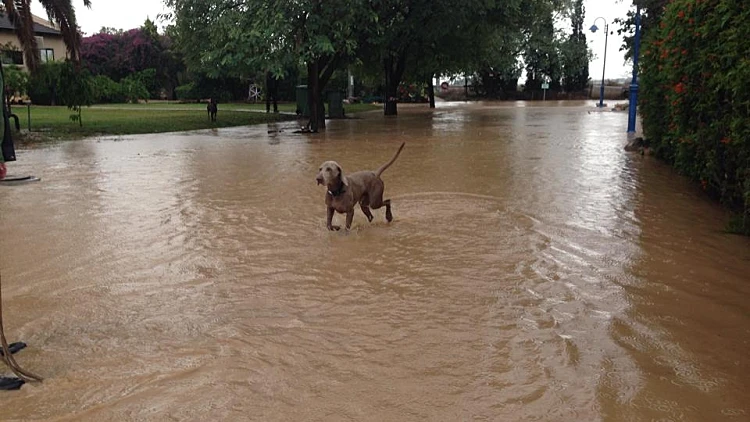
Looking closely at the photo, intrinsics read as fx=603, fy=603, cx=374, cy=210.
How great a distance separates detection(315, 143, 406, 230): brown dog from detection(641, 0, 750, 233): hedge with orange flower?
13.3 ft

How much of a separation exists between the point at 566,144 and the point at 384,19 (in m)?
11.6

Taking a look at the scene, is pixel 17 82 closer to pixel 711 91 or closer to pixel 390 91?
pixel 390 91

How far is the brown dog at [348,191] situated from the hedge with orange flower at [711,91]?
13.3 feet

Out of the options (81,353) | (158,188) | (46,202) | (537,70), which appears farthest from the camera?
(537,70)

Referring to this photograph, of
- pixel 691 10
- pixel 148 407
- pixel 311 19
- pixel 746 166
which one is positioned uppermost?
pixel 311 19

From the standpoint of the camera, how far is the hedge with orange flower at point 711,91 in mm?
6629

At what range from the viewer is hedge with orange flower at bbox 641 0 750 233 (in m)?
6.63

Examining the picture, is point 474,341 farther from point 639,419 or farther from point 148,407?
point 148,407

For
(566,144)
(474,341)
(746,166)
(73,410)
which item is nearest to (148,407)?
(73,410)

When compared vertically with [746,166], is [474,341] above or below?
below

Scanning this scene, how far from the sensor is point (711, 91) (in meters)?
7.67

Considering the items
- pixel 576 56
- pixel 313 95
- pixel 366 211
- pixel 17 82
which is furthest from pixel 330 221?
pixel 576 56

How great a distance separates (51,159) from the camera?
14.6 m

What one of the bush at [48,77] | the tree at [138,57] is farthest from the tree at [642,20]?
the tree at [138,57]
